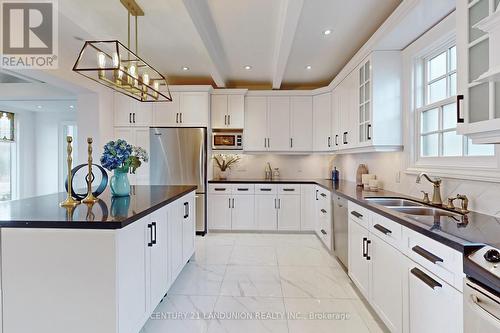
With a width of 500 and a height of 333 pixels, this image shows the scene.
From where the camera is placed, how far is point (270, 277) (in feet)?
9.86

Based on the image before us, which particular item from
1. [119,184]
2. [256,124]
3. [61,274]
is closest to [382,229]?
[61,274]

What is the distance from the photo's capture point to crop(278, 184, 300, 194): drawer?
4769mm

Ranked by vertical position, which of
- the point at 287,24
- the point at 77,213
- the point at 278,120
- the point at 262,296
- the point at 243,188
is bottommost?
the point at 262,296

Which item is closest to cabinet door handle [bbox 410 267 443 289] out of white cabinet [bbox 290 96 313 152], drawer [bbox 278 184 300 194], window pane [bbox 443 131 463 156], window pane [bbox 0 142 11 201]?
window pane [bbox 443 131 463 156]

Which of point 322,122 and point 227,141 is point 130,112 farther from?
point 322,122

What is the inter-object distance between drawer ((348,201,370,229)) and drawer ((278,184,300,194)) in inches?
77.9

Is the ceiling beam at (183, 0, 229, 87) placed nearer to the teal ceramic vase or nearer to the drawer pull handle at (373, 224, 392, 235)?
the teal ceramic vase

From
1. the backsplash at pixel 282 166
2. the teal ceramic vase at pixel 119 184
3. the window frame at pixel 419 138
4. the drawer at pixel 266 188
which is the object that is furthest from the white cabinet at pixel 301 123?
the teal ceramic vase at pixel 119 184

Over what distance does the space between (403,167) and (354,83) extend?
4.16 ft

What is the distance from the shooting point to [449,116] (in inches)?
91.8

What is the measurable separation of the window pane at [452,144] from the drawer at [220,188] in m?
3.21

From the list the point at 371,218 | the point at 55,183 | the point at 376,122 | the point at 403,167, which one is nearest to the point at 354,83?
the point at 376,122

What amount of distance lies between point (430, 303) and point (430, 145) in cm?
168

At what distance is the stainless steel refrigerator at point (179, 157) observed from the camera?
459cm
